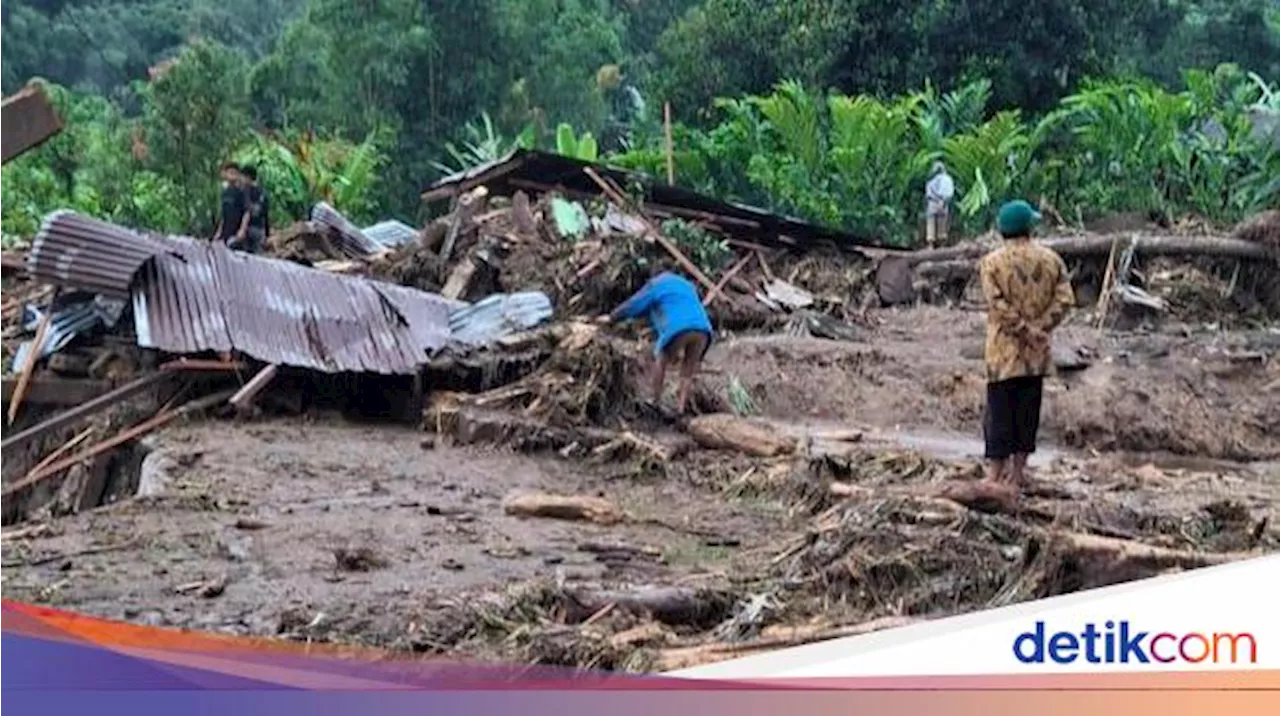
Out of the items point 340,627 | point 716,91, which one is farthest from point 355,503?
point 716,91

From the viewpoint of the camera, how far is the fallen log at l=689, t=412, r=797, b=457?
8.12 metres

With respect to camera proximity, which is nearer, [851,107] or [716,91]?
[851,107]

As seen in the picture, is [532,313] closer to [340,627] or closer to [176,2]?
[340,627]

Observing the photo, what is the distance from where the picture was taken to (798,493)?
277 inches

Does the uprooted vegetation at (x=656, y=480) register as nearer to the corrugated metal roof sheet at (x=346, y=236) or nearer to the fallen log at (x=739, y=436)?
the fallen log at (x=739, y=436)

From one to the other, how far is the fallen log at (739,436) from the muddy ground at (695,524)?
0.40 ft

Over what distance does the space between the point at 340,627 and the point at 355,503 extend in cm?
246

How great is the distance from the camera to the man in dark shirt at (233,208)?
1112cm

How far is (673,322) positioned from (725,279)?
4095 millimetres

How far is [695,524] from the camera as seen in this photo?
6699 mm

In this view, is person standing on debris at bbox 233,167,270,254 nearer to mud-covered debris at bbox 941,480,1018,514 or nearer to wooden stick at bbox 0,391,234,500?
wooden stick at bbox 0,391,234,500

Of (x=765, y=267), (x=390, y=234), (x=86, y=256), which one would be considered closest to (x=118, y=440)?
(x=86, y=256)

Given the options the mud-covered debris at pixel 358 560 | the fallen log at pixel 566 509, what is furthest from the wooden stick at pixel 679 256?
the mud-covered debris at pixel 358 560

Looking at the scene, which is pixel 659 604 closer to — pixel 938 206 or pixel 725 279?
pixel 725 279
